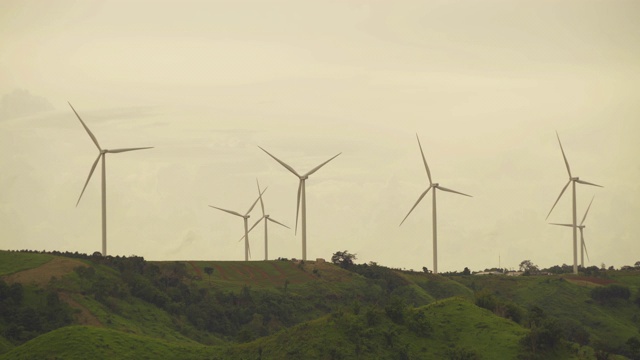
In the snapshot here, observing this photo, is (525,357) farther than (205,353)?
No

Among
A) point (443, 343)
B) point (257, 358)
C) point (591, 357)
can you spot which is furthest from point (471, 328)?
point (257, 358)

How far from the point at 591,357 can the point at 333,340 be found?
130 feet

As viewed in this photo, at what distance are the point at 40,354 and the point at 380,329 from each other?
52457 mm

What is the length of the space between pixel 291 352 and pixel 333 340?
6718mm

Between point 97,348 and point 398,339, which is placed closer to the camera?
point 97,348

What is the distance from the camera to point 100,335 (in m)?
181

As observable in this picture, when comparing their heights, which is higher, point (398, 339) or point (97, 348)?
point (398, 339)

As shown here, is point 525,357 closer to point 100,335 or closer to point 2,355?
point 100,335

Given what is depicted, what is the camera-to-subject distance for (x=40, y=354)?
173 metres

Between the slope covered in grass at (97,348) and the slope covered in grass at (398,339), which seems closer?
the slope covered in grass at (398,339)

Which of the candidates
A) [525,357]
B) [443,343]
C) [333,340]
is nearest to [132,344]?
[333,340]

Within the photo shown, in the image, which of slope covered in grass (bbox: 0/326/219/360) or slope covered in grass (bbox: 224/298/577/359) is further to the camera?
slope covered in grass (bbox: 0/326/219/360)

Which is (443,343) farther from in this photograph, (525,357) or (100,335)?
(100,335)

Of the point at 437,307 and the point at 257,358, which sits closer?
the point at 257,358
